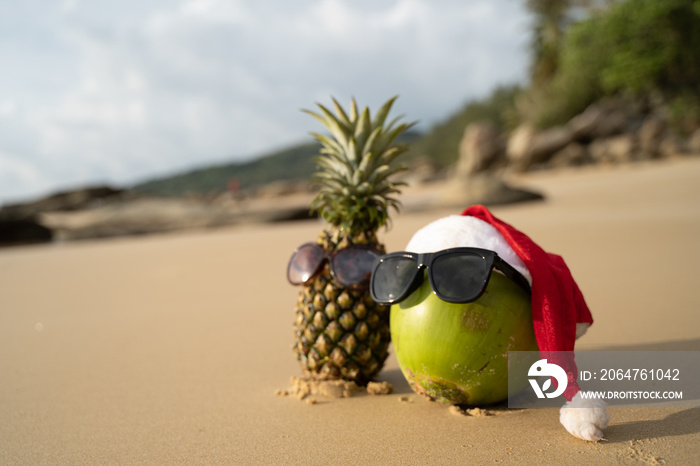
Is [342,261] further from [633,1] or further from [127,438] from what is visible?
[633,1]

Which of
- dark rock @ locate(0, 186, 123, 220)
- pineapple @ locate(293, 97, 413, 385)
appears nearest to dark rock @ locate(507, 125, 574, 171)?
dark rock @ locate(0, 186, 123, 220)

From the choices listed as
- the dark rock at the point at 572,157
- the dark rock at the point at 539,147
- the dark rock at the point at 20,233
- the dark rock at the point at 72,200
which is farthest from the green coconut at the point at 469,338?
the dark rock at the point at 539,147

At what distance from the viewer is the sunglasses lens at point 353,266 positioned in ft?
8.30

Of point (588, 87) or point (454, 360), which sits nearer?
point (454, 360)

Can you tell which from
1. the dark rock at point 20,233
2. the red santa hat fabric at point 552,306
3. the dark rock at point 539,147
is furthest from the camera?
the dark rock at point 539,147

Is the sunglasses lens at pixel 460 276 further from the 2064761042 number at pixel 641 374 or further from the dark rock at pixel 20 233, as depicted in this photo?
the dark rock at pixel 20 233

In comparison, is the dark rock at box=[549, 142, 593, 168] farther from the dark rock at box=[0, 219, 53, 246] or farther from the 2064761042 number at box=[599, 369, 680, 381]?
the 2064761042 number at box=[599, 369, 680, 381]

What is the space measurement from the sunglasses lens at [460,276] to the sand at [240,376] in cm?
51

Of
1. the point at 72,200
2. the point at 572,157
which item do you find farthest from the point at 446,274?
the point at 572,157

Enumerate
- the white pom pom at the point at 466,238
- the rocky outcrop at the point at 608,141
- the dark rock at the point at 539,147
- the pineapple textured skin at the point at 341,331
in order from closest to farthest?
the white pom pom at the point at 466,238 → the pineapple textured skin at the point at 341,331 → the rocky outcrop at the point at 608,141 → the dark rock at the point at 539,147

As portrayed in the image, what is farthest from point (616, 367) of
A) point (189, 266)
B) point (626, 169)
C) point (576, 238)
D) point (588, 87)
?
point (588, 87)

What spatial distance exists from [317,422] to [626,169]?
705 inches

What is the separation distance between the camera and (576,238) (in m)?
7.18

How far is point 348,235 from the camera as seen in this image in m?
2.74
